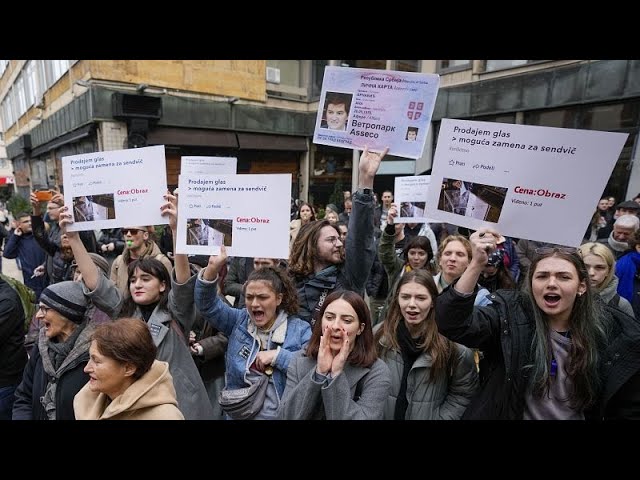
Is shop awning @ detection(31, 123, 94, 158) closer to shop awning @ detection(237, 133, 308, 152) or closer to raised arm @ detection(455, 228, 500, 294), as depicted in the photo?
shop awning @ detection(237, 133, 308, 152)

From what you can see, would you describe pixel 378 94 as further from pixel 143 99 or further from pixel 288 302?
pixel 143 99

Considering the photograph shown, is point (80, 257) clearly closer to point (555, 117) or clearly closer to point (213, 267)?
point (213, 267)

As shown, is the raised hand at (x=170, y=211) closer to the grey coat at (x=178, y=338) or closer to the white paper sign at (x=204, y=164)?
the grey coat at (x=178, y=338)

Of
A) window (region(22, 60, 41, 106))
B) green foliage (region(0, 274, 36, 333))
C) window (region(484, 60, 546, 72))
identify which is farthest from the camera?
window (region(22, 60, 41, 106))

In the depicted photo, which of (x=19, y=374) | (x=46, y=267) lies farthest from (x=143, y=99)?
(x=19, y=374)

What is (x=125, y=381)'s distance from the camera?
1.82 metres

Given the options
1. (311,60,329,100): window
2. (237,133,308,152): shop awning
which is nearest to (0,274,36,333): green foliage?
(237,133,308,152): shop awning

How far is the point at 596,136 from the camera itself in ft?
5.54

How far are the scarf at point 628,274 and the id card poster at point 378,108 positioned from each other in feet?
8.91

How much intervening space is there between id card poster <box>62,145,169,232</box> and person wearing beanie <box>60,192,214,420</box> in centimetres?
8

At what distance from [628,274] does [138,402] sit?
13.6ft

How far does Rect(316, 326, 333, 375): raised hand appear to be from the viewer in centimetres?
185

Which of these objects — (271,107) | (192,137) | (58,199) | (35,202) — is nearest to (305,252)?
(58,199)

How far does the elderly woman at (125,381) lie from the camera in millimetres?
1721
